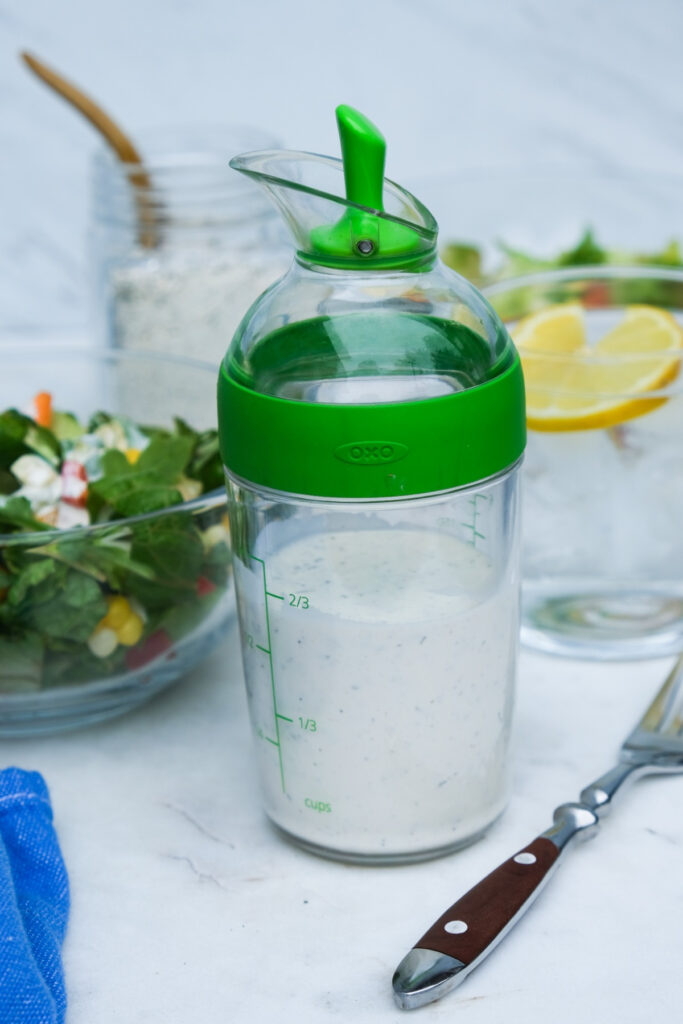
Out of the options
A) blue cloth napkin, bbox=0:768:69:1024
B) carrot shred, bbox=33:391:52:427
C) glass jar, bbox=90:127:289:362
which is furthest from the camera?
glass jar, bbox=90:127:289:362

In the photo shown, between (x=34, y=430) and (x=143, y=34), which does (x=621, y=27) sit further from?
(x=34, y=430)

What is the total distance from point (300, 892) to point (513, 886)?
0.38ft

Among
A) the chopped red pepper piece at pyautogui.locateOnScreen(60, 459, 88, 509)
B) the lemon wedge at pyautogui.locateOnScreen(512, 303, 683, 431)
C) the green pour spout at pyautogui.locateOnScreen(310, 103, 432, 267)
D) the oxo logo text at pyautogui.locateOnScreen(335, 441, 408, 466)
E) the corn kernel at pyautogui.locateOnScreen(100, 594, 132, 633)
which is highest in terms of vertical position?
the green pour spout at pyautogui.locateOnScreen(310, 103, 432, 267)

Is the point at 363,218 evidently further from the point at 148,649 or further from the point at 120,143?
the point at 120,143

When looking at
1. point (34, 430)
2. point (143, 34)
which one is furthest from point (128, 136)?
point (34, 430)

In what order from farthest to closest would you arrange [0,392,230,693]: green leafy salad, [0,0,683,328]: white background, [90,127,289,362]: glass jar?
1. [0,0,683,328]: white background
2. [90,127,289,362]: glass jar
3. [0,392,230,693]: green leafy salad

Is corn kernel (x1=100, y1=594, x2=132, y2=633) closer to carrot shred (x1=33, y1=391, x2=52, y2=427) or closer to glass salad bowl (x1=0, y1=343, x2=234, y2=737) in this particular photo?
glass salad bowl (x1=0, y1=343, x2=234, y2=737)

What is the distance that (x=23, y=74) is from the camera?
148 centimetres

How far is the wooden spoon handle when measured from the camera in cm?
108

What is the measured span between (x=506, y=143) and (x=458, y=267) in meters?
0.40

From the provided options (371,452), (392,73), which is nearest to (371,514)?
(371,452)

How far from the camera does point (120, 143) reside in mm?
1132

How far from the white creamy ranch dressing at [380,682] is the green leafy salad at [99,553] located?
11 centimetres

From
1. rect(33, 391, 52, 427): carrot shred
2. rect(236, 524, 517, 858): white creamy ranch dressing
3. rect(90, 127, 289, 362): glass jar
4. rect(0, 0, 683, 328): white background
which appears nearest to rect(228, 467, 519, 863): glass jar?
rect(236, 524, 517, 858): white creamy ranch dressing
